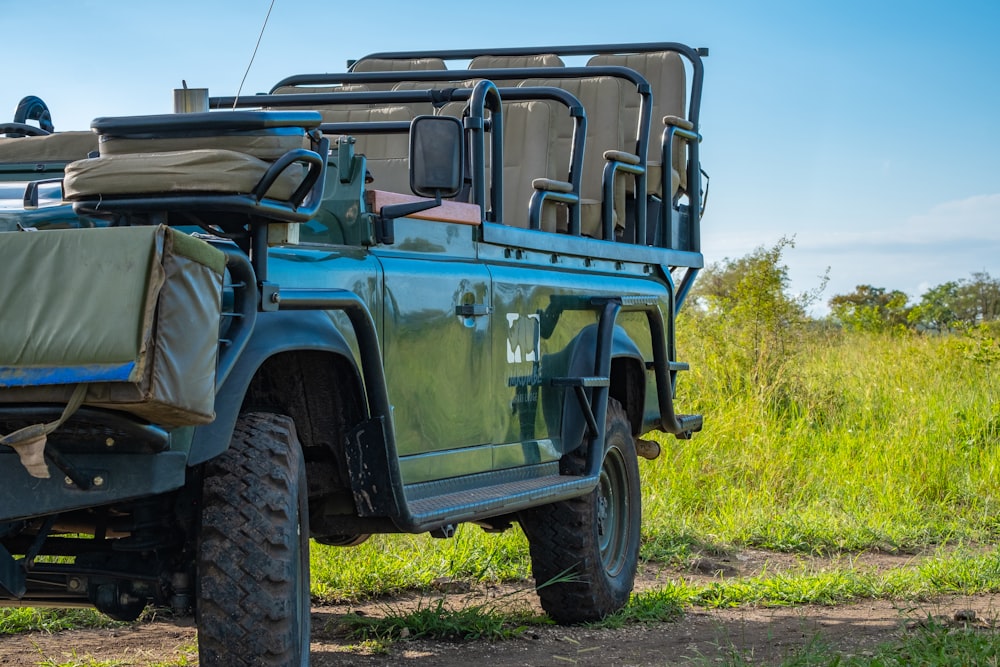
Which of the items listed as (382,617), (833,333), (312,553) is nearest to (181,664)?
(382,617)

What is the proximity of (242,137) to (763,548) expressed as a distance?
502cm

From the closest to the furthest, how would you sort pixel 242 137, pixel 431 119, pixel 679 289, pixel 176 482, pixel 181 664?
pixel 176 482, pixel 242 137, pixel 431 119, pixel 181 664, pixel 679 289

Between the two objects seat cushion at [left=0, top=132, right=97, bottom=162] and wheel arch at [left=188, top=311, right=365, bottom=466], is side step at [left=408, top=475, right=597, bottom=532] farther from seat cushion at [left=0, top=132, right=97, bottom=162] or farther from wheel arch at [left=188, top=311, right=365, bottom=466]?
seat cushion at [left=0, top=132, right=97, bottom=162]

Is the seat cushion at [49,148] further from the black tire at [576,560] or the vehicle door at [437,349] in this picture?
the black tire at [576,560]

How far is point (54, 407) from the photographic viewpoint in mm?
2771

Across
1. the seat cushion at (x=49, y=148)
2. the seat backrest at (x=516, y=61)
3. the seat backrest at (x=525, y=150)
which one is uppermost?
the seat backrest at (x=516, y=61)

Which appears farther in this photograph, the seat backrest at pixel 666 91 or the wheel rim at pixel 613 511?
the seat backrest at pixel 666 91

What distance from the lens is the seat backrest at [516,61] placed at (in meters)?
7.18

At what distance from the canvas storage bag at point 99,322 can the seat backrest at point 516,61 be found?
15.2 feet

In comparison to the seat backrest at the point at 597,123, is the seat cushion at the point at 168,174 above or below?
below

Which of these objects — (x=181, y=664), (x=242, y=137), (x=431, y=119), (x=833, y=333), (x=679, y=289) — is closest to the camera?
(x=242, y=137)

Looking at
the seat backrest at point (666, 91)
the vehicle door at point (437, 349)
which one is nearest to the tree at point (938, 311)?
the seat backrest at point (666, 91)

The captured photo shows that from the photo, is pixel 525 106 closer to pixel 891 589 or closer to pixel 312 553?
pixel 312 553

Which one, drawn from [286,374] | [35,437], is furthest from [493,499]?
[35,437]
